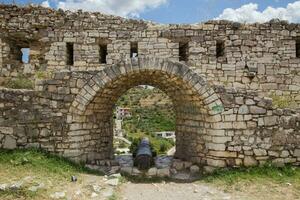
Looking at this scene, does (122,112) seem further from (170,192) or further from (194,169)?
(170,192)

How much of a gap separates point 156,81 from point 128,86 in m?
0.92

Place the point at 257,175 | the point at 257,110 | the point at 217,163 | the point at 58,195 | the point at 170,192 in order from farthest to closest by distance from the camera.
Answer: the point at 217,163 < the point at 257,110 < the point at 257,175 < the point at 170,192 < the point at 58,195

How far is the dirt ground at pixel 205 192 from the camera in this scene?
279 inches

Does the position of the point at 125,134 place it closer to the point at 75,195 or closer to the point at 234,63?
the point at 234,63

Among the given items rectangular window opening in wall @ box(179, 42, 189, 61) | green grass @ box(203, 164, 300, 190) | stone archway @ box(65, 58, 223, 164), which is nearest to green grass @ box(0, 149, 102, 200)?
stone archway @ box(65, 58, 223, 164)

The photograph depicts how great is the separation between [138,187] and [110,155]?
9.67 ft

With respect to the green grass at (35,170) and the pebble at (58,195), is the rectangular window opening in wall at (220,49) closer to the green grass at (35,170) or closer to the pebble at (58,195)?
the green grass at (35,170)

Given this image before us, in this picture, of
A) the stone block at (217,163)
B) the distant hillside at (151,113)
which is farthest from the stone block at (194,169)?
the distant hillside at (151,113)

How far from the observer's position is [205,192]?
24.4ft

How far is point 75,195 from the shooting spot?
6.83m

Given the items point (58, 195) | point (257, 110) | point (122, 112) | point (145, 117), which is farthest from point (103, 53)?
point (122, 112)

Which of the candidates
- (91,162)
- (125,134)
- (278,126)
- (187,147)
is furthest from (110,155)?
(125,134)

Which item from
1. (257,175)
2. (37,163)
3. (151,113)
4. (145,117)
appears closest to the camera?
(37,163)

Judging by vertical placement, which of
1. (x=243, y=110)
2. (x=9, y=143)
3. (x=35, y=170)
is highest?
(x=243, y=110)
